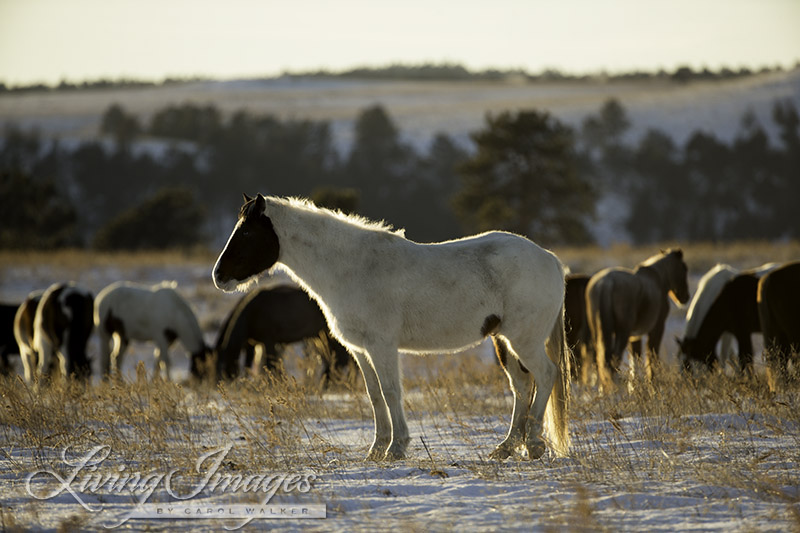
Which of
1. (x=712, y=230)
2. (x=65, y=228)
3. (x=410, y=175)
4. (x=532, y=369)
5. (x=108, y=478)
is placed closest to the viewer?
(x=108, y=478)

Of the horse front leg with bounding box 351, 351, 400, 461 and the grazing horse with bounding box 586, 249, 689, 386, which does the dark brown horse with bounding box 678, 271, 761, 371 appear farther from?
the horse front leg with bounding box 351, 351, 400, 461

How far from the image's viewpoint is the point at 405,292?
6520 mm

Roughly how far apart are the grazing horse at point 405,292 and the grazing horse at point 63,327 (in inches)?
315

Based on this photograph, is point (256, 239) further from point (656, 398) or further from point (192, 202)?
point (192, 202)

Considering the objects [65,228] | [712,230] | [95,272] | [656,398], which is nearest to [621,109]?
[712,230]

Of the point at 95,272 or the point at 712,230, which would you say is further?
the point at 712,230

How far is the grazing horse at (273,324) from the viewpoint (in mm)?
13711

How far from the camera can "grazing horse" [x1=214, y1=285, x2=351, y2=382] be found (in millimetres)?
13711

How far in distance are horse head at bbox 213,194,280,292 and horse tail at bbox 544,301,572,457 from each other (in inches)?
96.6

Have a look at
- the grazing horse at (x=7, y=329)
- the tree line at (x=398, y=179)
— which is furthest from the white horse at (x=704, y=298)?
the tree line at (x=398, y=179)

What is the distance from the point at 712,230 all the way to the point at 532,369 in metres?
51.1

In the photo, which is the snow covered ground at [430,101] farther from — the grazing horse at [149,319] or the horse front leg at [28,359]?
the horse front leg at [28,359]

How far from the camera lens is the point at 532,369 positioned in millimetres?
6664

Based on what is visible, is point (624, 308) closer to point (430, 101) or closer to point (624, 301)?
point (624, 301)
